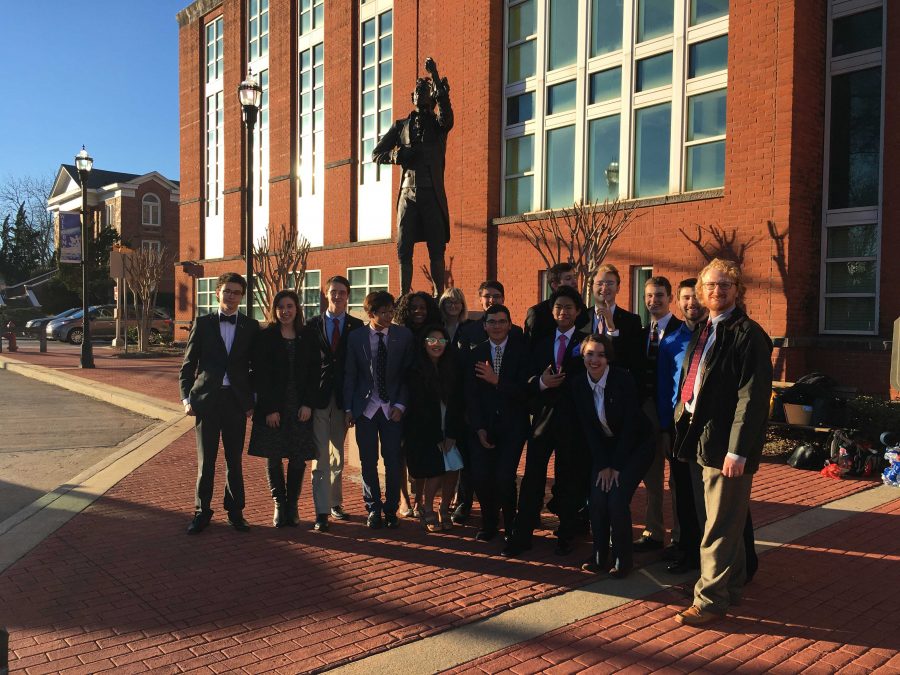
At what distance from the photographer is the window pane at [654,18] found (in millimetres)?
13914

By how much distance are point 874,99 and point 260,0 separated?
2118 cm

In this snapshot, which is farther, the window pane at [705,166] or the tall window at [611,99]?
the tall window at [611,99]

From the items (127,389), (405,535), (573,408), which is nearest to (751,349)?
(573,408)

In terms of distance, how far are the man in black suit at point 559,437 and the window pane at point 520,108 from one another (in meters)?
12.2

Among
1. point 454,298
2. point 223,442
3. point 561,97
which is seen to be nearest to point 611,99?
point 561,97

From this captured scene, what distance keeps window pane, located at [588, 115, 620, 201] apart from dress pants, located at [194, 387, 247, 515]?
10657mm

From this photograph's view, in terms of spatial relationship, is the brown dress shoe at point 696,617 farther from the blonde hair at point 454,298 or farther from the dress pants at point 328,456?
the blonde hair at point 454,298

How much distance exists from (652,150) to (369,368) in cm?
1025

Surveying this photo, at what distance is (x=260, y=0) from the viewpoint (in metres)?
26.1

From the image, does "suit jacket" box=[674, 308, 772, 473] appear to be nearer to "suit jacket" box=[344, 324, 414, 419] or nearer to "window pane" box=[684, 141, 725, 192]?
"suit jacket" box=[344, 324, 414, 419]

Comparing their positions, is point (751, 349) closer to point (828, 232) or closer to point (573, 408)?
point (573, 408)

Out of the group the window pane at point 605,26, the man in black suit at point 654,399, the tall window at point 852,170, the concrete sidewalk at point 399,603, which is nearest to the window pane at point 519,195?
the window pane at point 605,26

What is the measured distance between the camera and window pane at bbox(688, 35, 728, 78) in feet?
42.9

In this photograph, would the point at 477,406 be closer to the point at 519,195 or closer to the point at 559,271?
the point at 559,271
